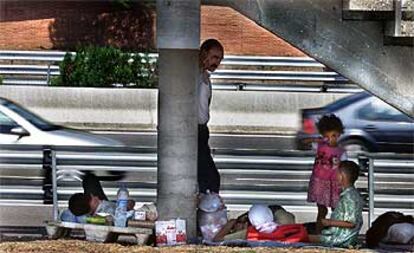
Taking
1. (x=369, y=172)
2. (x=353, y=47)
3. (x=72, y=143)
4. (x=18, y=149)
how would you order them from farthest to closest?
(x=72, y=143), (x=18, y=149), (x=369, y=172), (x=353, y=47)

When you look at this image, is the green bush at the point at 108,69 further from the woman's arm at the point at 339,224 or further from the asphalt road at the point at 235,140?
the woman's arm at the point at 339,224

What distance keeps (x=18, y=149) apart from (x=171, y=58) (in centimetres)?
517

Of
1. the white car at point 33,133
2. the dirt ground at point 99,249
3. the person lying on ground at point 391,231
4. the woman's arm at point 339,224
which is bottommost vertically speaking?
the dirt ground at point 99,249

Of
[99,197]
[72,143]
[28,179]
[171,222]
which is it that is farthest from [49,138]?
[171,222]

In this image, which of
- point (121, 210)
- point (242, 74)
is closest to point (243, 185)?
point (121, 210)

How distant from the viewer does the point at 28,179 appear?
12.8 m

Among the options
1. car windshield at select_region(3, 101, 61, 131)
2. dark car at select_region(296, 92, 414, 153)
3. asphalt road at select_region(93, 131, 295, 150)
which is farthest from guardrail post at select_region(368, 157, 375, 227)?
asphalt road at select_region(93, 131, 295, 150)

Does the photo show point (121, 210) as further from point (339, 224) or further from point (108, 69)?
point (108, 69)

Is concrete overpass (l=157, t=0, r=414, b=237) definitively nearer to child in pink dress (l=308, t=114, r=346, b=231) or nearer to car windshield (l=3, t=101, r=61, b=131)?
child in pink dress (l=308, t=114, r=346, b=231)

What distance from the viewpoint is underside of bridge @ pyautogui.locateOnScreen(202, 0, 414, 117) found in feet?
30.1

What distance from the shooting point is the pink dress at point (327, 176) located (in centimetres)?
1005

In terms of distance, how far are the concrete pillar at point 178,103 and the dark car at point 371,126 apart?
422 inches

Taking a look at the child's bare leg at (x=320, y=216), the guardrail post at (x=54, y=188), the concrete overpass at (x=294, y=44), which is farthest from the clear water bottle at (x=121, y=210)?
the child's bare leg at (x=320, y=216)

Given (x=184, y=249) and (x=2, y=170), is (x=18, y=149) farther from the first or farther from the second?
(x=184, y=249)
